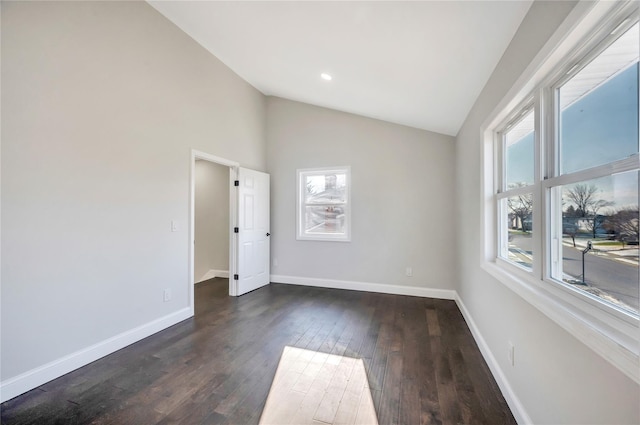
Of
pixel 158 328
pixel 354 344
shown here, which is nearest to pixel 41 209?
pixel 158 328

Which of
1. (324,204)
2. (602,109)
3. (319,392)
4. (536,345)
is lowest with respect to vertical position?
(319,392)

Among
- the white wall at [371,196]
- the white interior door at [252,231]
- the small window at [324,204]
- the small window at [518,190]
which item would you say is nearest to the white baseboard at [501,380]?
the small window at [518,190]

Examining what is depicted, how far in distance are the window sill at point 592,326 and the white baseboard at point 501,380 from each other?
0.66m

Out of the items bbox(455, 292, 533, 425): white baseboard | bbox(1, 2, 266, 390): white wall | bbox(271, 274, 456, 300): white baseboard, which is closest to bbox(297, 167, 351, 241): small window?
bbox(271, 274, 456, 300): white baseboard

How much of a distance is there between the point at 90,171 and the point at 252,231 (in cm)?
228

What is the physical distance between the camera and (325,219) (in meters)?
4.55

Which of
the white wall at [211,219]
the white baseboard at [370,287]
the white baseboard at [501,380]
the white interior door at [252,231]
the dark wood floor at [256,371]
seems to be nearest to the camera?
the white baseboard at [501,380]

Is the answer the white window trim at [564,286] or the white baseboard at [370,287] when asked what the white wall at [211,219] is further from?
the white window trim at [564,286]

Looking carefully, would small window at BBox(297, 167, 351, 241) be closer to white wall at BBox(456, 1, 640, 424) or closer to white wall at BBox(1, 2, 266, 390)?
white wall at BBox(1, 2, 266, 390)

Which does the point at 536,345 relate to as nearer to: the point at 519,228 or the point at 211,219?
the point at 519,228

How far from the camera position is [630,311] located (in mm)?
926

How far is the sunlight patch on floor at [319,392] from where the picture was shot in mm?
1628

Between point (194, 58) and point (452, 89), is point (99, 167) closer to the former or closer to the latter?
point (194, 58)

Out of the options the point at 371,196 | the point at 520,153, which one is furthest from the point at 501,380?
the point at 371,196
